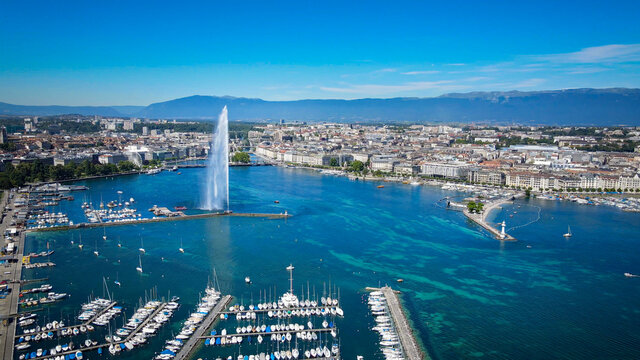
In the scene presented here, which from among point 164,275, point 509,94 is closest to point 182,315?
point 164,275

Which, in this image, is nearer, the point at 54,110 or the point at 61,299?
the point at 61,299

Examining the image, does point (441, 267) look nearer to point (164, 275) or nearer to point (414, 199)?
point (164, 275)

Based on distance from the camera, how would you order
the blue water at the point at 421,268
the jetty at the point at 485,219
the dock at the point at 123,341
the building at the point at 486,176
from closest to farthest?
1. the dock at the point at 123,341
2. the blue water at the point at 421,268
3. the jetty at the point at 485,219
4. the building at the point at 486,176

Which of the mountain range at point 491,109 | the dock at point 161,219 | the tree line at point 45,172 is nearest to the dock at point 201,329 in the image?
the dock at point 161,219

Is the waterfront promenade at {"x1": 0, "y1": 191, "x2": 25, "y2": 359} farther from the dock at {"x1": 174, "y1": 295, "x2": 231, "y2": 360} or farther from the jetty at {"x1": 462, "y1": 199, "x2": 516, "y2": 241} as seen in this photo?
the jetty at {"x1": 462, "y1": 199, "x2": 516, "y2": 241}

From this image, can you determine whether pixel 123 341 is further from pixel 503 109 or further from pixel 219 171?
pixel 503 109

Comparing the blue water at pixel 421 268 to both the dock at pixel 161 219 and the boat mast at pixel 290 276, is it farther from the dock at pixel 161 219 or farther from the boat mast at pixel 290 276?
the dock at pixel 161 219

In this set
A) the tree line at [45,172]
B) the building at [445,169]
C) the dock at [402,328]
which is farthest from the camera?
the building at [445,169]
